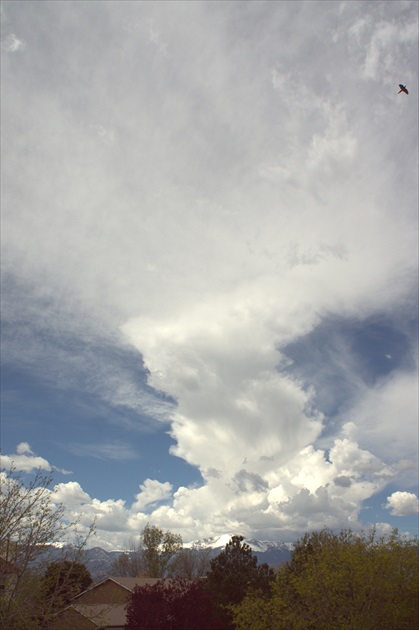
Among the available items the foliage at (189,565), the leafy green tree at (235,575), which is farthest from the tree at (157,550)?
the leafy green tree at (235,575)

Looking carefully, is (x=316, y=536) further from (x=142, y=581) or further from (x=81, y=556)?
(x=81, y=556)

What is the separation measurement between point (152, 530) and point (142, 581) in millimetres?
38632

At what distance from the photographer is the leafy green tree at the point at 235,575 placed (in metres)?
43.5

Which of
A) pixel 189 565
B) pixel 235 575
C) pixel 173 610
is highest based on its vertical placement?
pixel 189 565

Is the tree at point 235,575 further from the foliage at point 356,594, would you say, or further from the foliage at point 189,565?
the foliage at point 189,565

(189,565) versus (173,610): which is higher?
(189,565)

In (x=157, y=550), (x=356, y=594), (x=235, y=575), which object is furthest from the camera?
(x=157, y=550)

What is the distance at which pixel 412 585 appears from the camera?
26.6m

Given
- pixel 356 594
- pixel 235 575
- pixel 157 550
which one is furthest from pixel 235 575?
pixel 157 550

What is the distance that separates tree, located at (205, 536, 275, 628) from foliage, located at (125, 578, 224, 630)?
708 cm

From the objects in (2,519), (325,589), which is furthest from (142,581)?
(2,519)

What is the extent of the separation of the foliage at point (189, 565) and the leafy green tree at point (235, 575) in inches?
2212

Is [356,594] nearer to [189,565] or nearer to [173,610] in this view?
[173,610]

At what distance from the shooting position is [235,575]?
44.7 metres
